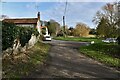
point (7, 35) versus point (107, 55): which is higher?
point (7, 35)

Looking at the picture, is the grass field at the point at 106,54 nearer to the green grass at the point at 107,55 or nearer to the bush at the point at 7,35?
the green grass at the point at 107,55

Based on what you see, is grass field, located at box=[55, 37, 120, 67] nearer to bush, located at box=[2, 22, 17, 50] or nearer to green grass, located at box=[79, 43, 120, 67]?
green grass, located at box=[79, 43, 120, 67]

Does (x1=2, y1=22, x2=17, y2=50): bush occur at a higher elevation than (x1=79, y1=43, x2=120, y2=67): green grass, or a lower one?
higher

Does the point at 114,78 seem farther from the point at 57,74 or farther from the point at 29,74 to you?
the point at 29,74

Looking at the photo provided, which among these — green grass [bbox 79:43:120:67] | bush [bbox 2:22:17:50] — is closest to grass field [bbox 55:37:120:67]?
green grass [bbox 79:43:120:67]

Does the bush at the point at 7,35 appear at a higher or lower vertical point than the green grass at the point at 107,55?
higher

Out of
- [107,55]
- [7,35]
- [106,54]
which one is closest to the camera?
[7,35]

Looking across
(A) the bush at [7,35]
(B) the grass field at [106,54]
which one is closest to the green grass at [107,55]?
(B) the grass field at [106,54]

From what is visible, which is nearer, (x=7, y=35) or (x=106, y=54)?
(x=7, y=35)

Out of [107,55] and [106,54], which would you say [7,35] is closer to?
[107,55]

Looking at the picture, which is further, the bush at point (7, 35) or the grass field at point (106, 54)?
the grass field at point (106, 54)

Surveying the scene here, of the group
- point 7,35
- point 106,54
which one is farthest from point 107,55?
point 7,35

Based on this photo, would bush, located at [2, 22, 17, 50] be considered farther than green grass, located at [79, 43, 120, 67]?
No

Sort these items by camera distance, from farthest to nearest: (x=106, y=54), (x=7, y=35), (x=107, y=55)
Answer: (x=106, y=54)
(x=107, y=55)
(x=7, y=35)
